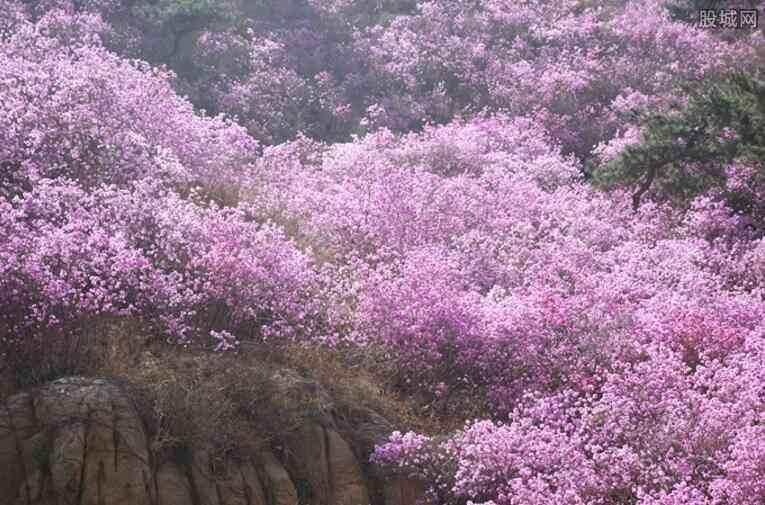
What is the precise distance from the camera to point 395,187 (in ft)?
47.1

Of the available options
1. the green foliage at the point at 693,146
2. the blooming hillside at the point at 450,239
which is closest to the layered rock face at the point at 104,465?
the blooming hillside at the point at 450,239

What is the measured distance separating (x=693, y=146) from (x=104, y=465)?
1266 centimetres

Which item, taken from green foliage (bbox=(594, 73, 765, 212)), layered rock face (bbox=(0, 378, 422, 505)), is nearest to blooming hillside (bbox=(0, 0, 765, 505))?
green foliage (bbox=(594, 73, 765, 212))

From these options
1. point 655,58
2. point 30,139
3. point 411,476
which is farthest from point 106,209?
point 655,58

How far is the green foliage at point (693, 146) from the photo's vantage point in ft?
45.0

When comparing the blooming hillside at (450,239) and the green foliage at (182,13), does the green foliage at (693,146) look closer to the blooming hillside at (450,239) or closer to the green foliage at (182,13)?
the blooming hillside at (450,239)

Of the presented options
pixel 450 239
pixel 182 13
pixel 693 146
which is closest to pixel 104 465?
pixel 450 239

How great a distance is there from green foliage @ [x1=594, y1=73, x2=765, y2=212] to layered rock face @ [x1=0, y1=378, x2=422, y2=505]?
1009 cm

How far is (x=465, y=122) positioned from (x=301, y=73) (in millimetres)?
5864

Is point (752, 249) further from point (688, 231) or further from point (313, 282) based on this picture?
point (313, 282)

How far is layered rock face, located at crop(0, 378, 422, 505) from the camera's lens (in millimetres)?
6555

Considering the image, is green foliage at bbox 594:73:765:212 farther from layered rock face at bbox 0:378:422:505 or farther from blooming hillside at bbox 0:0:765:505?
layered rock face at bbox 0:378:422:505

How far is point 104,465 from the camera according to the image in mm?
6711

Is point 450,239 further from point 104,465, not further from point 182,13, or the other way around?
point 182,13
